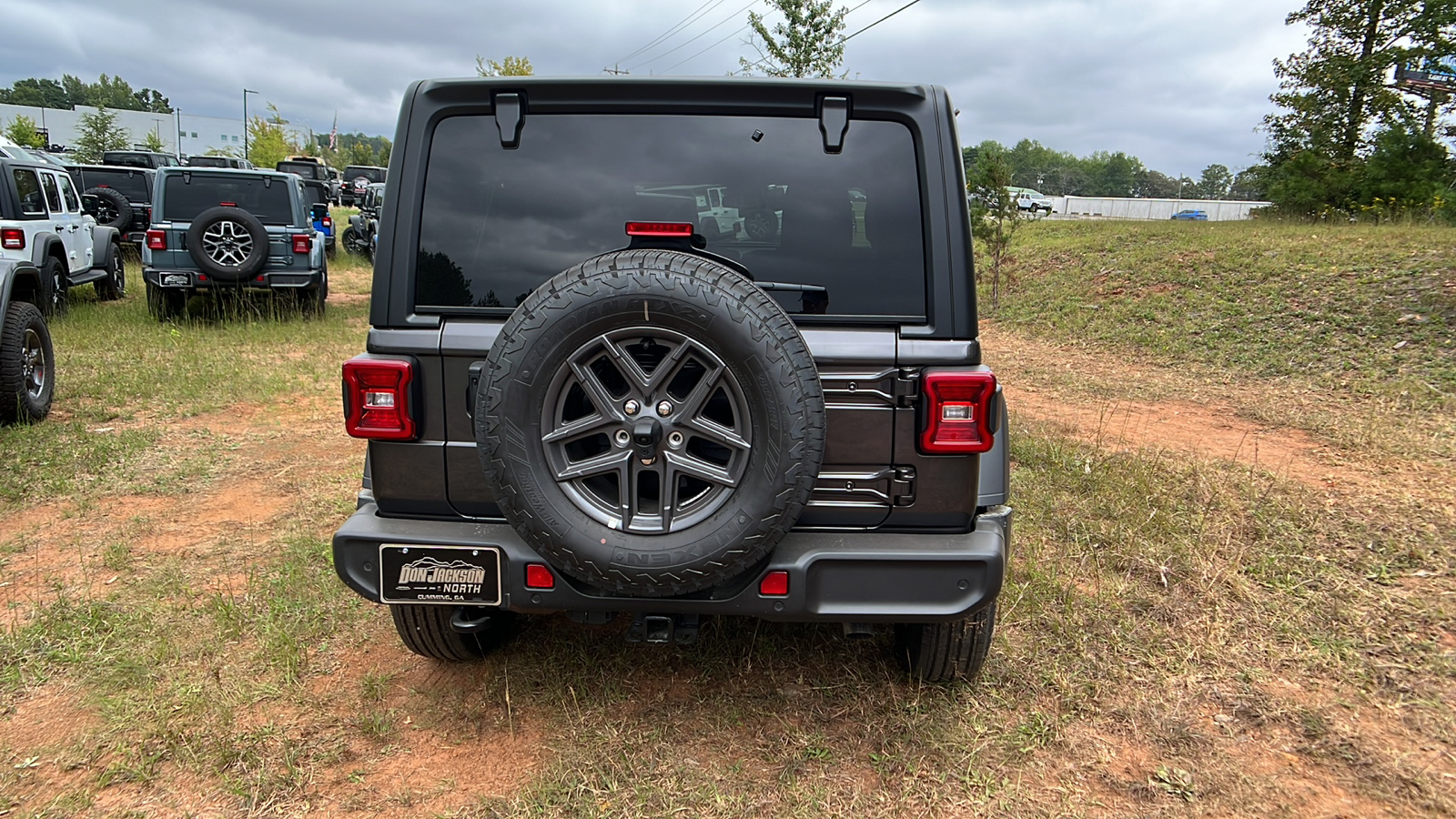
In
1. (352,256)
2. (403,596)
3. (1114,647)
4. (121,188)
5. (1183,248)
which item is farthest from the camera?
(352,256)

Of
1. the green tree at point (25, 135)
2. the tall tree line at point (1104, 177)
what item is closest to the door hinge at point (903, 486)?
the green tree at point (25, 135)

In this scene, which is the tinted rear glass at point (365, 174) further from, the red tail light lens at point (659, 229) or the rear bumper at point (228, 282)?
the red tail light lens at point (659, 229)

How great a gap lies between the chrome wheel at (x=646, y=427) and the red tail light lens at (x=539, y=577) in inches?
10.5

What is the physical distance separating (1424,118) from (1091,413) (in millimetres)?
15065

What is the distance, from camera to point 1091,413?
289 inches

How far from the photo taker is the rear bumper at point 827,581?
242cm

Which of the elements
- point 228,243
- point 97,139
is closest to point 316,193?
point 228,243

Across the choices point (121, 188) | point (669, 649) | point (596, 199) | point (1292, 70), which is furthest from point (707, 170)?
point (1292, 70)

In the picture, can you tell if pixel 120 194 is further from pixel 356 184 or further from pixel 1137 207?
pixel 1137 207

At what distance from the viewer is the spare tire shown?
15.4 metres

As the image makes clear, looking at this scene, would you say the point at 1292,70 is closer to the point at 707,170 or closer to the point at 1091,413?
the point at 1091,413

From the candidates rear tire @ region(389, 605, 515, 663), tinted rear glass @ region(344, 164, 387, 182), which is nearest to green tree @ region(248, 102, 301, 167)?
tinted rear glass @ region(344, 164, 387, 182)

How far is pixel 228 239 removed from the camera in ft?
34.0

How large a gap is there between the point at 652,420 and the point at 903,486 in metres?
0.77
